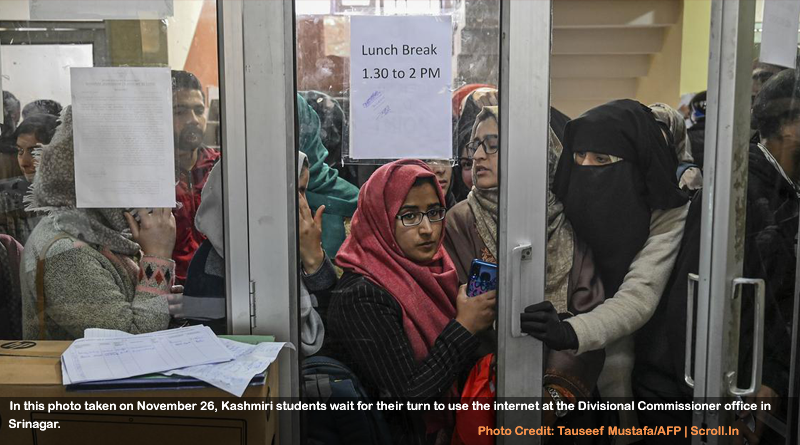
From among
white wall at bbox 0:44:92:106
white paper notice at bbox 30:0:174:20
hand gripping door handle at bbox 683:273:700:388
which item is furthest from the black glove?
white wall at bbox 0:44:92:106

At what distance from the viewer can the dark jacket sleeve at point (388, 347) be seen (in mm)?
1793

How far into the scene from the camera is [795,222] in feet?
6.23

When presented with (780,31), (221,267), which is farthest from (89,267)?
(780,31)

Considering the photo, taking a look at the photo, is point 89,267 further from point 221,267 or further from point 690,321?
point 690,321

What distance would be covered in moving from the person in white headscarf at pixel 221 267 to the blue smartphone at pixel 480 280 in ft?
1.30

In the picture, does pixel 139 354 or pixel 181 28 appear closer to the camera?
pixel 139 354

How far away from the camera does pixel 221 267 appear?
1.78 metres

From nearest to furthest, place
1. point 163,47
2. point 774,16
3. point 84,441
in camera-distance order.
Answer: point 84,441 < point 163,47 < point 774,16

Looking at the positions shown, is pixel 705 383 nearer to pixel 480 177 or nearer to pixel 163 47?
pixel 480 177

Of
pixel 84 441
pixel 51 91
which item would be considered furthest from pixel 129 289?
pixel 51 91

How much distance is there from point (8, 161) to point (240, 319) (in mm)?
776

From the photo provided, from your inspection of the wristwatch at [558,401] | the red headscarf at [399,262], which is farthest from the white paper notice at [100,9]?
the wristwatch at [558,401]

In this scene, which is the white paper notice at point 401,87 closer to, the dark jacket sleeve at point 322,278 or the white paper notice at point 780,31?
the dark jacket sleeve at point 322,278

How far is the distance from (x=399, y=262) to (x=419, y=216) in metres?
0.14
